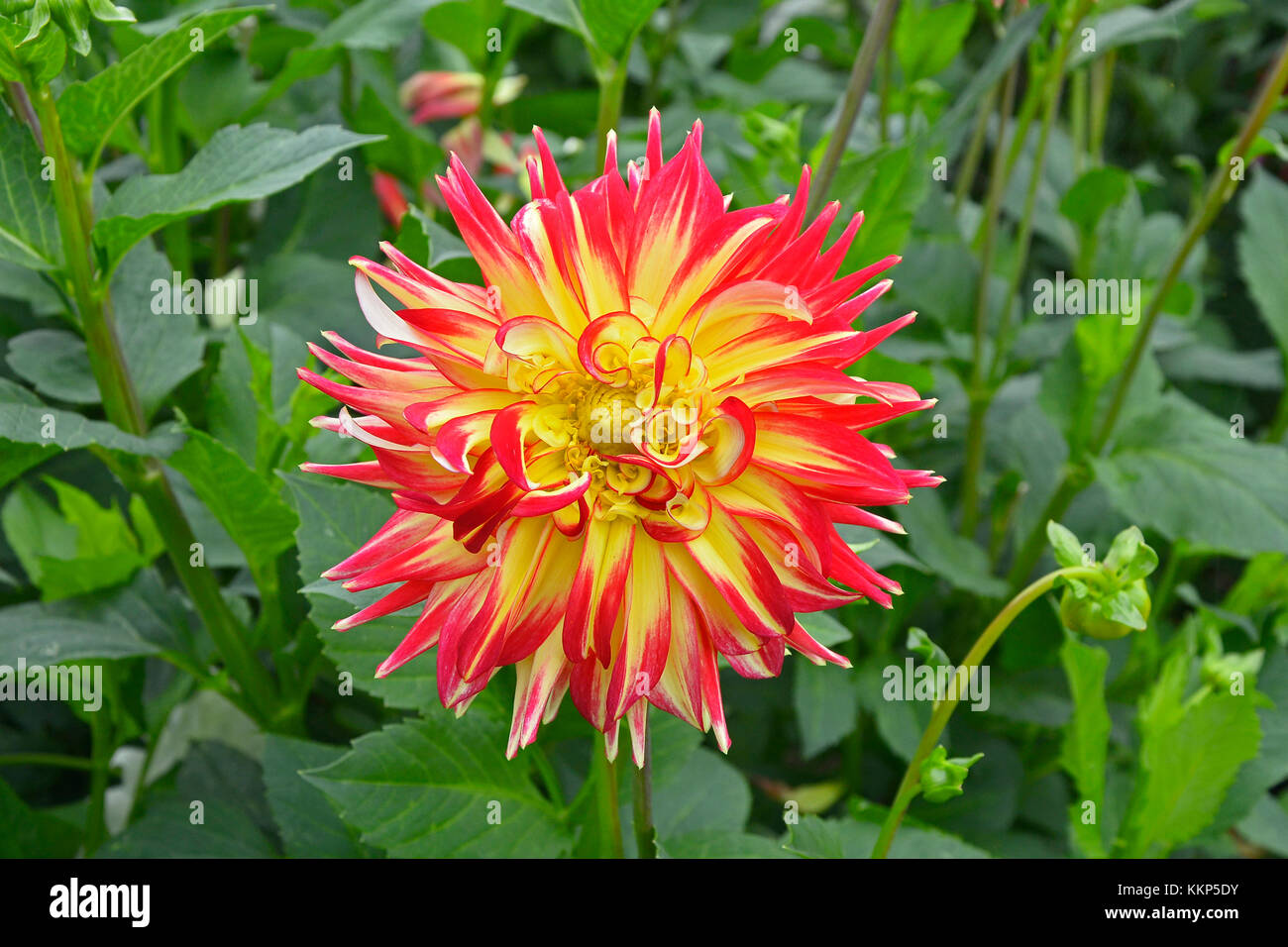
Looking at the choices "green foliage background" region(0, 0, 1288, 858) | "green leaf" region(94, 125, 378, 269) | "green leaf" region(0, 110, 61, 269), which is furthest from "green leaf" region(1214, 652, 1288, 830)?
"green leaf" region(0, 110, 61, 269)

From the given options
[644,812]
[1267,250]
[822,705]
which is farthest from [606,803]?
[1267,250]

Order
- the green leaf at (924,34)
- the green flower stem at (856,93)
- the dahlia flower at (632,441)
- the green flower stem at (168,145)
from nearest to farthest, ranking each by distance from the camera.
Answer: the dahlia flower at (632,441), the green flower stem at (856,93), the green flower stem at (168,145), the green leaf at (924,34)

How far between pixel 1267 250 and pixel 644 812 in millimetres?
991

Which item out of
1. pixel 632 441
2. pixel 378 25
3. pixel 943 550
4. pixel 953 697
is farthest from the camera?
pixel 943 550

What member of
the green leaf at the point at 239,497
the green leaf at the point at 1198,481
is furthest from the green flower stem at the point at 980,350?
the green leaf at the point at 239,497

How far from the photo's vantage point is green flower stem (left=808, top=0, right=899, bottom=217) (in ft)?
2.21

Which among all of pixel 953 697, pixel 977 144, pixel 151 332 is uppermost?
pixel 977 144

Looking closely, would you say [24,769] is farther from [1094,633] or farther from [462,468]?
[1094,633]

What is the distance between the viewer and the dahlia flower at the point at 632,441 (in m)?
0.47

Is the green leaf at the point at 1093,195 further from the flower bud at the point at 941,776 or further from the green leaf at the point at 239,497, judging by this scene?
the green leaf at the point at 239,497

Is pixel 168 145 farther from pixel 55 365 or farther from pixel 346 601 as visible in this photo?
pixel 346 601

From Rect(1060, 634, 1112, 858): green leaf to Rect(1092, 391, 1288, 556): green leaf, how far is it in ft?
0.56

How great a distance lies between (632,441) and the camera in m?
0.48

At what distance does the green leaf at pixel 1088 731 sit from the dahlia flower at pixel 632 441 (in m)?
0.28
